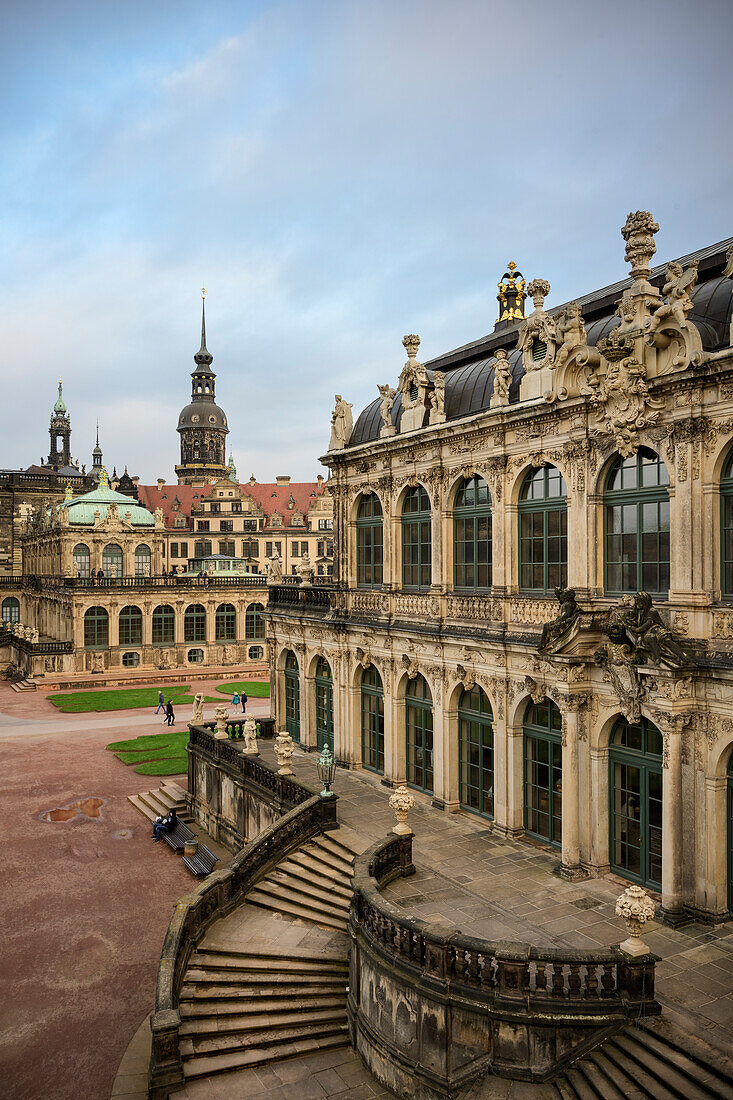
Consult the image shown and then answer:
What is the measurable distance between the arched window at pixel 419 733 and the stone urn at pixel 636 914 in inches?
486

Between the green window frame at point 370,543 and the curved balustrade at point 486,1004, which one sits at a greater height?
the green window frame at point 370,543

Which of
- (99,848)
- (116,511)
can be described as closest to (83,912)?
(99,848)

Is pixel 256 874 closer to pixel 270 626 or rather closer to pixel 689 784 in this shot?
pixel 689 784

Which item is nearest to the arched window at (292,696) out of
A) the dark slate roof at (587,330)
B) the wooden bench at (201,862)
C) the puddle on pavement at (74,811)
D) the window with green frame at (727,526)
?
the wooden bench at (201,862)

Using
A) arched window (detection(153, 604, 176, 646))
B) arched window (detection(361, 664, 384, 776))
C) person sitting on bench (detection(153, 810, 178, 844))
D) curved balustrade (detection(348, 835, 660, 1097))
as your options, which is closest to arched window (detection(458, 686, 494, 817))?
arched window (detection(361, 664, 384, 776))

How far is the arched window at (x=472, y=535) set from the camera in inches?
910

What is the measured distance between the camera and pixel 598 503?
62.6 ft

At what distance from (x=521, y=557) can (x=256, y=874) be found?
445 inches

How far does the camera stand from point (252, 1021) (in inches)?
637

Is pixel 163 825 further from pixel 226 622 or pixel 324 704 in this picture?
pixel 226 622

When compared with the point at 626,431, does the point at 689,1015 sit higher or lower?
lower

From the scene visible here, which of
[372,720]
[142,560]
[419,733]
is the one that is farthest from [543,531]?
[142,560]

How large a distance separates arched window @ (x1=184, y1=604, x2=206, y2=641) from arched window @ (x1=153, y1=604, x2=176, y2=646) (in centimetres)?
118

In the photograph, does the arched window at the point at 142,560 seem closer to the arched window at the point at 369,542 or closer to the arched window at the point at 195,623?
the arched window at the point at 195,623
